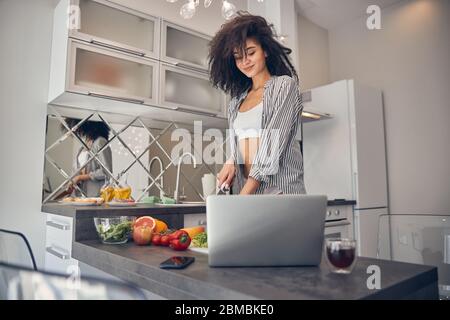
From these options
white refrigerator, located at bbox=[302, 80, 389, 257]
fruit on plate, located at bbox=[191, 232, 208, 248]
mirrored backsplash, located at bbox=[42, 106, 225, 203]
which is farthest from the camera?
white refrigerator, located at bbox=[302, 80, 389, 257]

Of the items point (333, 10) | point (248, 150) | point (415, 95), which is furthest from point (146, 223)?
point (333, 10)

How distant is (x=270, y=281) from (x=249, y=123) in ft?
2.56

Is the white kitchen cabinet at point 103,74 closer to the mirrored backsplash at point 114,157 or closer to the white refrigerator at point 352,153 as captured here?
the mirrored backsplash at point 114,157

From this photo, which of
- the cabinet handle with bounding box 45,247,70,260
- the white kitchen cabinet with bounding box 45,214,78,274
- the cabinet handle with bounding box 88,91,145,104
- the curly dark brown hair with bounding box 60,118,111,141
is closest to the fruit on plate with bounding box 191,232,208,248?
the white kitchen cabinet with bounding box 45,214,78,274

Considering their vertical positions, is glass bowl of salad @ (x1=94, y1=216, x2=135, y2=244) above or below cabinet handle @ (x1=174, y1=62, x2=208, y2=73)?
below

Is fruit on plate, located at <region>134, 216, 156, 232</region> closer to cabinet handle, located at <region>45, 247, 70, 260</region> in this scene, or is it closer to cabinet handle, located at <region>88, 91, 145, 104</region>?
cabinet handle, located at <region>45, 247, 70, 260</region>

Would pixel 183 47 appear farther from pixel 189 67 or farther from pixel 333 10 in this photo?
pixel 333 10

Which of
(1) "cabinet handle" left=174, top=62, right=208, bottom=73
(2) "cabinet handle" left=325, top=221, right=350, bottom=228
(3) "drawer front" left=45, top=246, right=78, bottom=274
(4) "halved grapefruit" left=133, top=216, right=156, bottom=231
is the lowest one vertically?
(3) "drawer front" left=45, top=246, right=78, bottom=274

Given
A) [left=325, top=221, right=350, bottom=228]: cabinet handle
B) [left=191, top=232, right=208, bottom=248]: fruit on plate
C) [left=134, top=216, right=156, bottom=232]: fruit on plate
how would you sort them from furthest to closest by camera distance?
[left=325, top=221, right=350, bottom=228]: cabinet handle < [left=134, top=216, right=156, bottom=232]: fruit on plate < [left=191, top=232, right=208, bottom=248]: fruit on plate

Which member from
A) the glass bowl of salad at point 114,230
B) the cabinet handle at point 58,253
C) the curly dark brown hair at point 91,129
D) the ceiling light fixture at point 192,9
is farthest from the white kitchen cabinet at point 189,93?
the glass bowl of salad at point 114,230

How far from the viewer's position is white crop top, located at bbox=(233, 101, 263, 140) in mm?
1305

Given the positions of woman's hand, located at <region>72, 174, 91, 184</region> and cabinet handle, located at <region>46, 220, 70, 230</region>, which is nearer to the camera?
cabinet handle, located at <region>46, 220, 70, 230</region>

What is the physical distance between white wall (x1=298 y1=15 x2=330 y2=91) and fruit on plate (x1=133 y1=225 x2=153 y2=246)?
2.77 metres

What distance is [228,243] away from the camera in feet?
2.43
